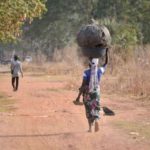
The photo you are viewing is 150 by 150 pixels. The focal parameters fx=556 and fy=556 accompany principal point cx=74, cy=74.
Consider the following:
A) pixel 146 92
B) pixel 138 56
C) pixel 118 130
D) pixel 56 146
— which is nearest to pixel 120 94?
pixel 146 92

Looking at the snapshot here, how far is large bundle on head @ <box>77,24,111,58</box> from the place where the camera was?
12.4 metres

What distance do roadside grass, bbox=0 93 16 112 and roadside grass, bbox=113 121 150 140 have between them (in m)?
4.77

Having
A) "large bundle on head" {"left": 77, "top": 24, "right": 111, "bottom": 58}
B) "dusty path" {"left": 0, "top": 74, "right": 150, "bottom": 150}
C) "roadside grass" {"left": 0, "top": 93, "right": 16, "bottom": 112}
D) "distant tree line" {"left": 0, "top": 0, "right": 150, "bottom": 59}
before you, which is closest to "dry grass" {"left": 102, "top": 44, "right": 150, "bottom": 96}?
"dusty path" {"left": 0, "top": 74, "right": 150, "bottom": 150}

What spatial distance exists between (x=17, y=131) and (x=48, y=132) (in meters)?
0.77

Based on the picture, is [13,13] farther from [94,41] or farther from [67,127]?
[94,41]

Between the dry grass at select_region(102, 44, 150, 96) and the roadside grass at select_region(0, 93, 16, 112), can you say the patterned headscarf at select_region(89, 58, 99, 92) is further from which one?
the dry grass at select_region(102, 44, 150, 96)

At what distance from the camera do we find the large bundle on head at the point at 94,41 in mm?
12383

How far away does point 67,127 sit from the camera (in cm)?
1294

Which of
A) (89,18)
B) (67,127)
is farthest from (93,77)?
(89,18)

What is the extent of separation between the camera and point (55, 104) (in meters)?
18.8

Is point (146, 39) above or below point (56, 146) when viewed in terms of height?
above

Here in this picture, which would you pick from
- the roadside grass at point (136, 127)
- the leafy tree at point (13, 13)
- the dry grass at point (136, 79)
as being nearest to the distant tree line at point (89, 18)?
the dry grass at point (136, 79)

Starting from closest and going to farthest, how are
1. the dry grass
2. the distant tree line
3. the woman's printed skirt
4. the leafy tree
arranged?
the woman's printed skirt < the leafy tree < the dry grass < the distant tree line

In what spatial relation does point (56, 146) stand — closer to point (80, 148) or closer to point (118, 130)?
point (80, 148)
